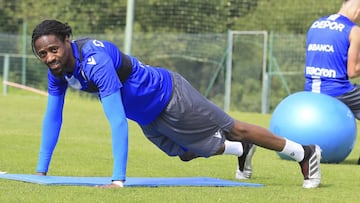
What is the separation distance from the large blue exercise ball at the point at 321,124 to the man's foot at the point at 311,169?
228cm

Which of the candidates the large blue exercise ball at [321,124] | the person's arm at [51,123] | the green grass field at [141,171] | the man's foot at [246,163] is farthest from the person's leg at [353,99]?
the person's arm at [51,123]

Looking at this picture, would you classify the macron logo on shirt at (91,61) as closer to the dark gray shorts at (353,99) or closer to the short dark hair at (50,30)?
the short dark hair at (50,30)

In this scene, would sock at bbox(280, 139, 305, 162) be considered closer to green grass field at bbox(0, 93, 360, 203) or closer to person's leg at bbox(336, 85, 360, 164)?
green grass field at bbox(0, 93, 360, 203)

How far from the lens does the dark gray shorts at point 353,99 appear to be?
11297mm

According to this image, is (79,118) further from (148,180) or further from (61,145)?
(148,180)

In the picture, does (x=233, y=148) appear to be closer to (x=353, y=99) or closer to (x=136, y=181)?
(x=136, y=181)

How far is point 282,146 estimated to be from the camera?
8516 millimetres

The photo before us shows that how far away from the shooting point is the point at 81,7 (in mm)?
32219

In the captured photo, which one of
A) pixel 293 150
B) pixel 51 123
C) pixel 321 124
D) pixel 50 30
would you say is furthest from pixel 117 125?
pixel 321 124

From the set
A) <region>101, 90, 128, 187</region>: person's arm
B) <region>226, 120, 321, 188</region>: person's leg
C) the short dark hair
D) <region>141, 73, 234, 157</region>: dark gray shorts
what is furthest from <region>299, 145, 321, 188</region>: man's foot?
the short dark hair

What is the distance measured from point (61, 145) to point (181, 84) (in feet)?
16.3

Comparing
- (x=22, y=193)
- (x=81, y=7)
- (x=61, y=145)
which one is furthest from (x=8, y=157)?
(x=81, y=7)

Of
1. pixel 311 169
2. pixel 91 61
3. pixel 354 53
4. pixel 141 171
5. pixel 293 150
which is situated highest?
pixel 91 61

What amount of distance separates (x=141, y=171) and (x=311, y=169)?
2.10m
